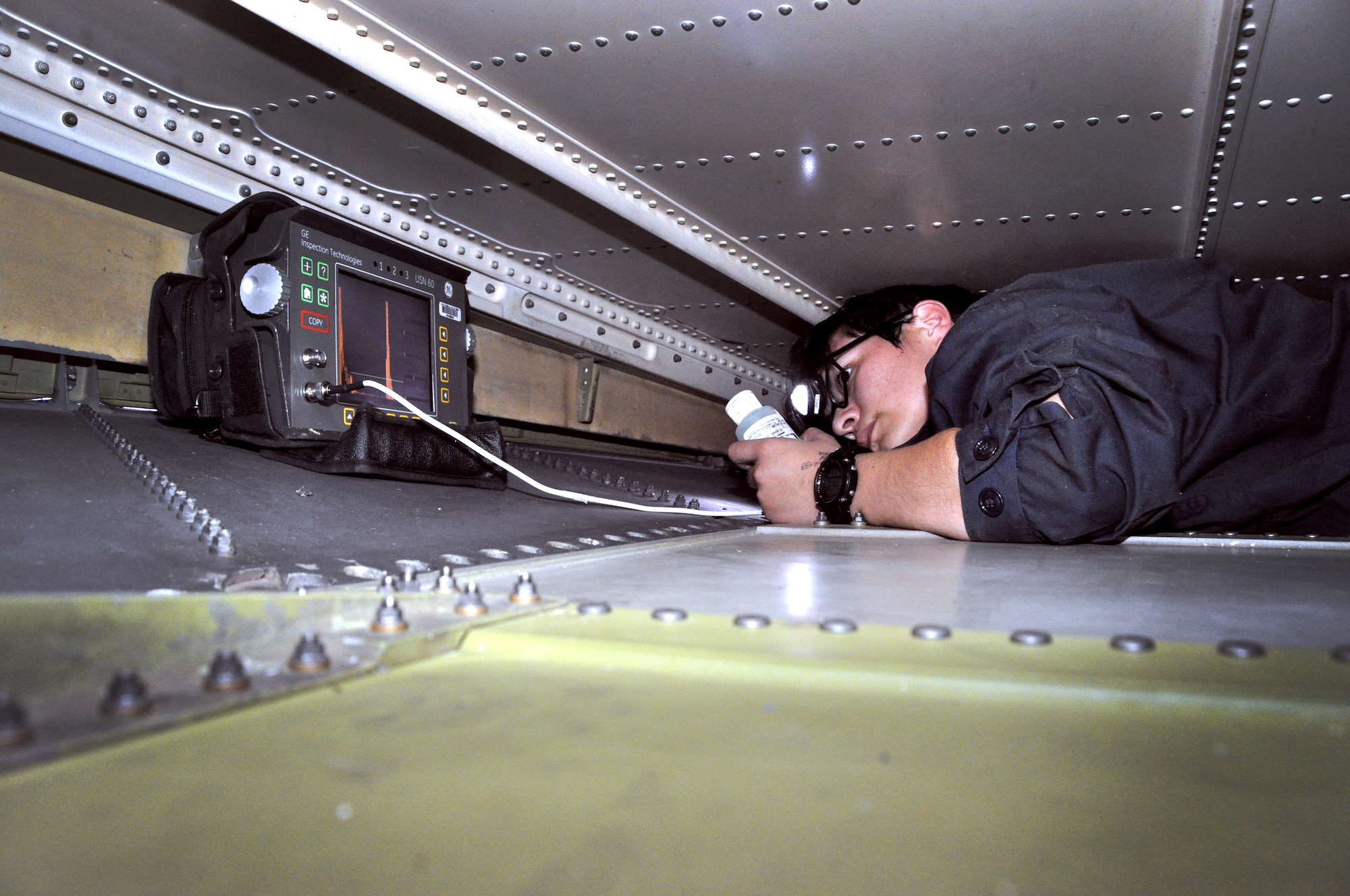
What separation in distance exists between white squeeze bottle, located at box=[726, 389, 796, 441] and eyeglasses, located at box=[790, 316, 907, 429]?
0.14 metres

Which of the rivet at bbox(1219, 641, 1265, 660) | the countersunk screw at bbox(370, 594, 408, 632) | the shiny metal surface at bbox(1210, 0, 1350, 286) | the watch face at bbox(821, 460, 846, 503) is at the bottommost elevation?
the rivet at bbox(1219, 641, 1265, 660)

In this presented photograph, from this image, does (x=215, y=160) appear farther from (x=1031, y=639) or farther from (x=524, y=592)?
(x=1031, y=639)

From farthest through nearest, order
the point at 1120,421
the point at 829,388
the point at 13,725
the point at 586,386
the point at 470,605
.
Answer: the point at 586,386
the point at 829,388
the point at 1120,421
the point at 470,605
the point at 13,725

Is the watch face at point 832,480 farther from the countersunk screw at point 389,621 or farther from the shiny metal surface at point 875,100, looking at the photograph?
the countersunk screw at point 389,621

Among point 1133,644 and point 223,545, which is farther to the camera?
point 223,545

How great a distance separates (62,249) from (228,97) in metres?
0.48

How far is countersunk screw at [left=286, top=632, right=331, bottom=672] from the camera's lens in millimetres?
375

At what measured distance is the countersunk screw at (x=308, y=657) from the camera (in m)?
0.37

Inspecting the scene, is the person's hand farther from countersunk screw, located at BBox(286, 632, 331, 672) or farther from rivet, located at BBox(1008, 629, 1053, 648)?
countersunk screw, located at BBox(286, 632, 331, 672)

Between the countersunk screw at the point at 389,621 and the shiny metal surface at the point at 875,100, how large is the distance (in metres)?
0.95

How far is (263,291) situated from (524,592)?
98cm

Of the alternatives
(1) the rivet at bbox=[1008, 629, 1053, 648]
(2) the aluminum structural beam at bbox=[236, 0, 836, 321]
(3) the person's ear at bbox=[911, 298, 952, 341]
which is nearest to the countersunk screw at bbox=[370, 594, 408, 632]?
(1) the rivet at bbox=[1008, 629, 1053, 648]

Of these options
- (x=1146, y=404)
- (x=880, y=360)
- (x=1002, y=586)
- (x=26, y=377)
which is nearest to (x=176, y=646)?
(x=1002, y=586)

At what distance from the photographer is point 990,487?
121 cm
